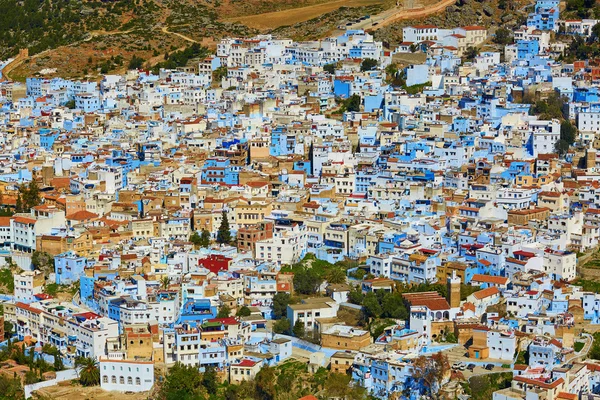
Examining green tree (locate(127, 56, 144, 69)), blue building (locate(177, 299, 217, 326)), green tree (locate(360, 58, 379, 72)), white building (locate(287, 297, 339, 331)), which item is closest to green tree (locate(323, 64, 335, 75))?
green tree (locate(360, 58, 379, 72))

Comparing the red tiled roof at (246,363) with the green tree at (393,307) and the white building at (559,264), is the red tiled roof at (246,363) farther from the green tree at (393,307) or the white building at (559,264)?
the white building at (559,264)

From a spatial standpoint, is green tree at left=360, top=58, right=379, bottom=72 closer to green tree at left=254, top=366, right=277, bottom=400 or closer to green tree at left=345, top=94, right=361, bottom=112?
green tree at left=345, top=94, right=361, bottom=112

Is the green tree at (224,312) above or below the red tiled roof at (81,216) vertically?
below

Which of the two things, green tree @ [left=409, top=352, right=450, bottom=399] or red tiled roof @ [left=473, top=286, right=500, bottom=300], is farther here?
red tiled roof @ [left=473, top=286, right=500, bottom=300]

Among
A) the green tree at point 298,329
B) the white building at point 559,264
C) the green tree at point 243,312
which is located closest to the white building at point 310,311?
the green tree at point 298,329

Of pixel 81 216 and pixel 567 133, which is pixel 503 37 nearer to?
pixel 567 133

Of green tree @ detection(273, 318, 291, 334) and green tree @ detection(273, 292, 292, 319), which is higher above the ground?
green tree @ detection(273, 292, 292, 319)
